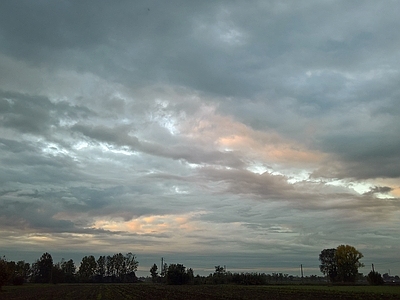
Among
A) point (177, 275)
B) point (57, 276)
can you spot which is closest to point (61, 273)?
point (57, 276)

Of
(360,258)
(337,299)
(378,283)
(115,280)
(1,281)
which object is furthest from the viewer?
(115,280)

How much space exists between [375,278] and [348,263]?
138 ft

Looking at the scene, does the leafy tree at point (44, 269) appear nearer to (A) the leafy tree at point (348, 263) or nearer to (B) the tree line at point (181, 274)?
(B) the tree line at point (181, 274)

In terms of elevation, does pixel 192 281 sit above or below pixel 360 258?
below

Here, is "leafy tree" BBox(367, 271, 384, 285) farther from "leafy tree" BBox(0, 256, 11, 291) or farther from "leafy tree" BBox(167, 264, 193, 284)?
"leafy tree" BBox(0, 256, 11, 291)

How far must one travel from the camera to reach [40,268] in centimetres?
17288

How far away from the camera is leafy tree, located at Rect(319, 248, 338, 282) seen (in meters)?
145

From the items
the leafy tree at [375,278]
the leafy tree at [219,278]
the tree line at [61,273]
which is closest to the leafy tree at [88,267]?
the tree line at [61,273]

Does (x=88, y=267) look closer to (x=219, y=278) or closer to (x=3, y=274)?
(x=219, y=278)

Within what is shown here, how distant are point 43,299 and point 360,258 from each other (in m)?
120

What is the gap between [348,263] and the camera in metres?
136

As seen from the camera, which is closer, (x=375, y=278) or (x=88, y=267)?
(x=375, y=278)

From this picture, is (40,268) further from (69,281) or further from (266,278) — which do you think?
(266,278)

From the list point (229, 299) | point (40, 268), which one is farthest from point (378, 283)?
point (40, 268)
